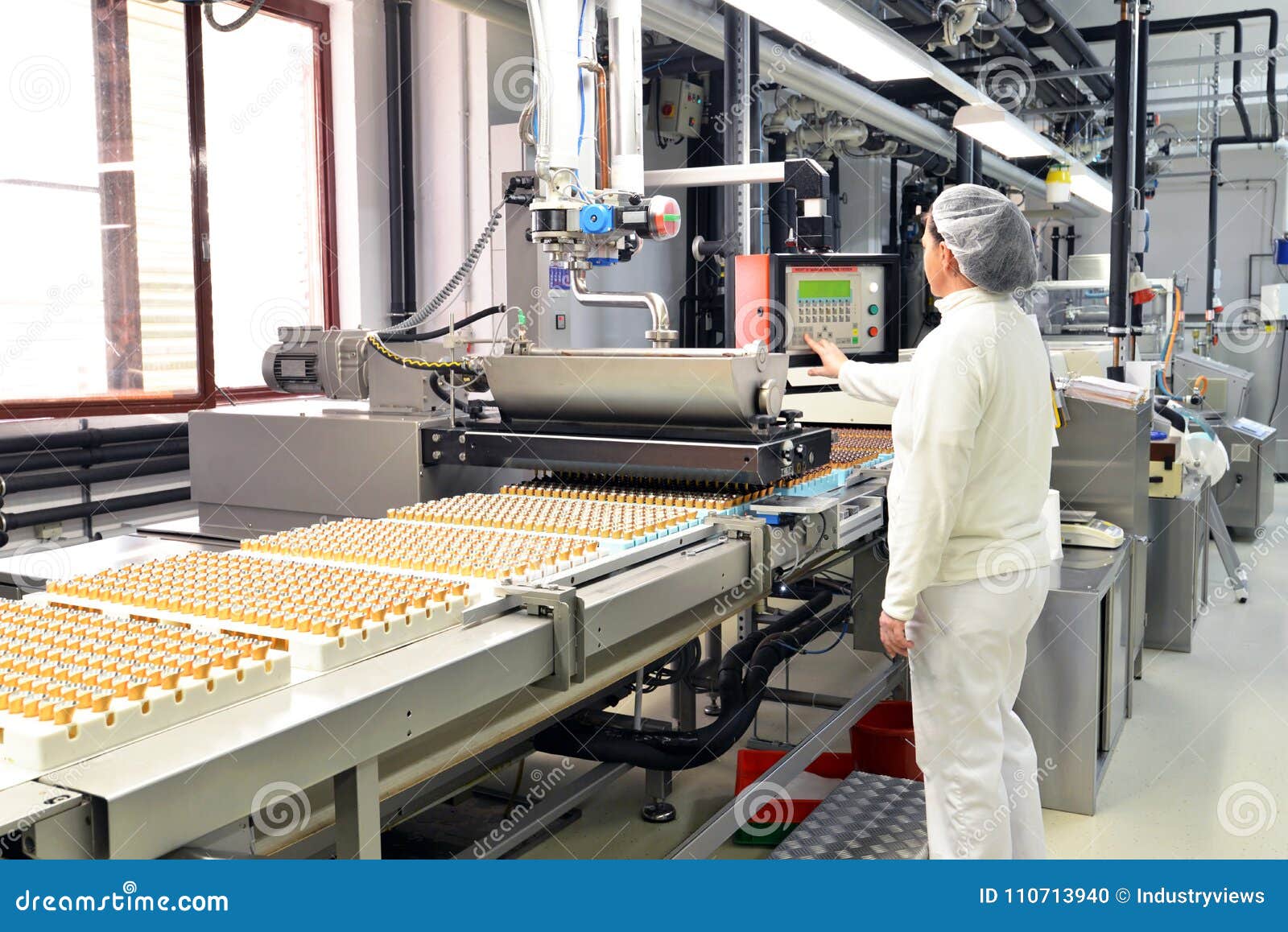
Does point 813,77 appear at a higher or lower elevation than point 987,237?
higher

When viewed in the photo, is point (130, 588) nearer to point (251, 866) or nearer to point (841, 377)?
point (251, 866)

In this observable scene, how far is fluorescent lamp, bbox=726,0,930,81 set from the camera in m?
2.55

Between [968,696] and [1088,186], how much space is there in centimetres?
526

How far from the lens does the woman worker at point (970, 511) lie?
2133 millimetres

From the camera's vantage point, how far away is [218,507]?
271 centimetres

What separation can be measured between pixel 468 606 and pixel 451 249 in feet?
13.9

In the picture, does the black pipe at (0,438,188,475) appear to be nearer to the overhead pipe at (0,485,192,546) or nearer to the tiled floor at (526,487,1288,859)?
the overhead pipe at (0,485,192,546)

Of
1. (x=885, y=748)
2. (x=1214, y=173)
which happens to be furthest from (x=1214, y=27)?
(x=885, y=748)

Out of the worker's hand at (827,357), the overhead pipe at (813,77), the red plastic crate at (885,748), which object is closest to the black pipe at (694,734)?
the red plastic crate at (885,748)

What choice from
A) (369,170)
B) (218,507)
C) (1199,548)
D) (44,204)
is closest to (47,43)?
(44,204)

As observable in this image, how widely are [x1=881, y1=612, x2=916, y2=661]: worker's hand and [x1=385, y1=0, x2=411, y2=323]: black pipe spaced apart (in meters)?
3.76

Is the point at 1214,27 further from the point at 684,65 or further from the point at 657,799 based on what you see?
the point at 657,799

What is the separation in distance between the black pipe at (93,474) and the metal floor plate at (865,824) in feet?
9.34

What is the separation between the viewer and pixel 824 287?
296 centimetres
